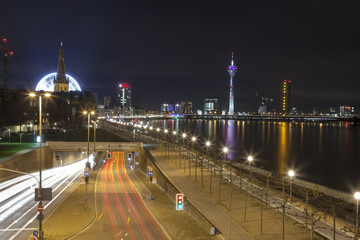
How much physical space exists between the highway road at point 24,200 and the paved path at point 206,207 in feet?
26.6

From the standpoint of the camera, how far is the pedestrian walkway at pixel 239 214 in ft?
50.3

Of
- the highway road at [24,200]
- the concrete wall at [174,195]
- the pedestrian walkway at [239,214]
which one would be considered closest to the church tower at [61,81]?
the concrete wall at [174,195]

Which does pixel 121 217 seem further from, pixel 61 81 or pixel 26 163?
pixel 61 81

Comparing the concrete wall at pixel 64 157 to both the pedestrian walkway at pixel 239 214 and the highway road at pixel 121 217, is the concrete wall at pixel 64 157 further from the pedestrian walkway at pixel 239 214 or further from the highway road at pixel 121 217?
the pedestrian walkway at pixel 239 214

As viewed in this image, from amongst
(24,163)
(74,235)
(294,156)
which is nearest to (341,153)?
(294,156)

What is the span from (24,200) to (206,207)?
11341 mm

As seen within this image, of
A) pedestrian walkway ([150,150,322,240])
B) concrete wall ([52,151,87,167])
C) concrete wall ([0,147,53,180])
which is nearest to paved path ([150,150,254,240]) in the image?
pedestrian walkway ([150,150,322,240])

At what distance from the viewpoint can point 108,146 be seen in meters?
Result: 40.8

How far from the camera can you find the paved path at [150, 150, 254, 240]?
15405mm

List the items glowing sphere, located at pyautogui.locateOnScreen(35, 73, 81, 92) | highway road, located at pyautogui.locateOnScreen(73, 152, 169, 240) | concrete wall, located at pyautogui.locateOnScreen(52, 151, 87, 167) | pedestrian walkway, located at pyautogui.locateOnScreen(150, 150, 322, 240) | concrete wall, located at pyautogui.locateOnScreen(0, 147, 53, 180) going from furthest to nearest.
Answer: glowing sphere, located at pyautogui.locateOnScreen(35, 73, 81, 92)
concrete wall, located at pyautogui.locateOnScreen(52, 151, 87, 167)
concrete wall, located at pyautogui.locateOnScreen(0, 147, 53, 180)
pedestrian walkway, located at pyautogui.locateOnScreen(150, 150, 322, 240)
highway road, located at pyautogui.locateOnScreen(73, 152, 169, 240)

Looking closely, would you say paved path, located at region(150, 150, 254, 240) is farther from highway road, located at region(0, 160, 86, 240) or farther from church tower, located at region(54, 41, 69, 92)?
church tower, located at region(54, 41, 69, 92)

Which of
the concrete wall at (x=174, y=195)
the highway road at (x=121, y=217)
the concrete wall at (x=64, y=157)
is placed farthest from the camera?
the concrete wall at (x=64, y=157)

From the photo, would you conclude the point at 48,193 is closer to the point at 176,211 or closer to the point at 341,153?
the point at 176,211

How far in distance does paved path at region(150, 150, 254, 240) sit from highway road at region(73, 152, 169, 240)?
2721mm
